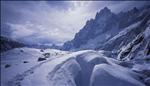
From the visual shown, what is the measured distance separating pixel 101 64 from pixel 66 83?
21.7 ft

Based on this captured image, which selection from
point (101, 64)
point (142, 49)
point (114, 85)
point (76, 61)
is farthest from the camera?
point (142, 49)

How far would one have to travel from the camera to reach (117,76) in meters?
21.0

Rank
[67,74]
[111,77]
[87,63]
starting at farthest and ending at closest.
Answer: [87,63] < [67,74] < [111,77]

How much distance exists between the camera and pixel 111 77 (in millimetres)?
20750

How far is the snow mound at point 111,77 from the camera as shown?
19938mm

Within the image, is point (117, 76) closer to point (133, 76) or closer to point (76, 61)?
point (133, 76)

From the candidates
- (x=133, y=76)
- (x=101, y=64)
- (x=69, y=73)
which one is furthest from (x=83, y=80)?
(x=133, y=76)

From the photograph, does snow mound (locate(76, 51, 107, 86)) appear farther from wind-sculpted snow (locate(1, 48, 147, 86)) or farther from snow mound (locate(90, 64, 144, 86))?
snow mound (locate(90, 64, 144, 86))

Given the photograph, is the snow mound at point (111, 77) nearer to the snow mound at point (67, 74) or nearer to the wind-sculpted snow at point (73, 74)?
the wind-sculpted snow at point (73, 74)

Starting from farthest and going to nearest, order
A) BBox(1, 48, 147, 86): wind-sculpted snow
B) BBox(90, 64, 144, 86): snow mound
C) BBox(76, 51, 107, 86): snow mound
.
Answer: BBox(76, 51, 107, 86): snow mound
BBox(1, 48, 147, 86): wind-sculpted snow
BBox(90, 64, 144, 86): snow mound

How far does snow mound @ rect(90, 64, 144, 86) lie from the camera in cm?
1994

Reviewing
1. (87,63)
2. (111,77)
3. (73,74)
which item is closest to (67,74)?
(73,74)

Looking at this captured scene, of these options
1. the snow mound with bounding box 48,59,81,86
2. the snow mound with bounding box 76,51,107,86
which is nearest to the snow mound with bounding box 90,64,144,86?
the snow mound with bounding box 76,51,107,86

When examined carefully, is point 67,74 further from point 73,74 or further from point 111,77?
point 111,77
